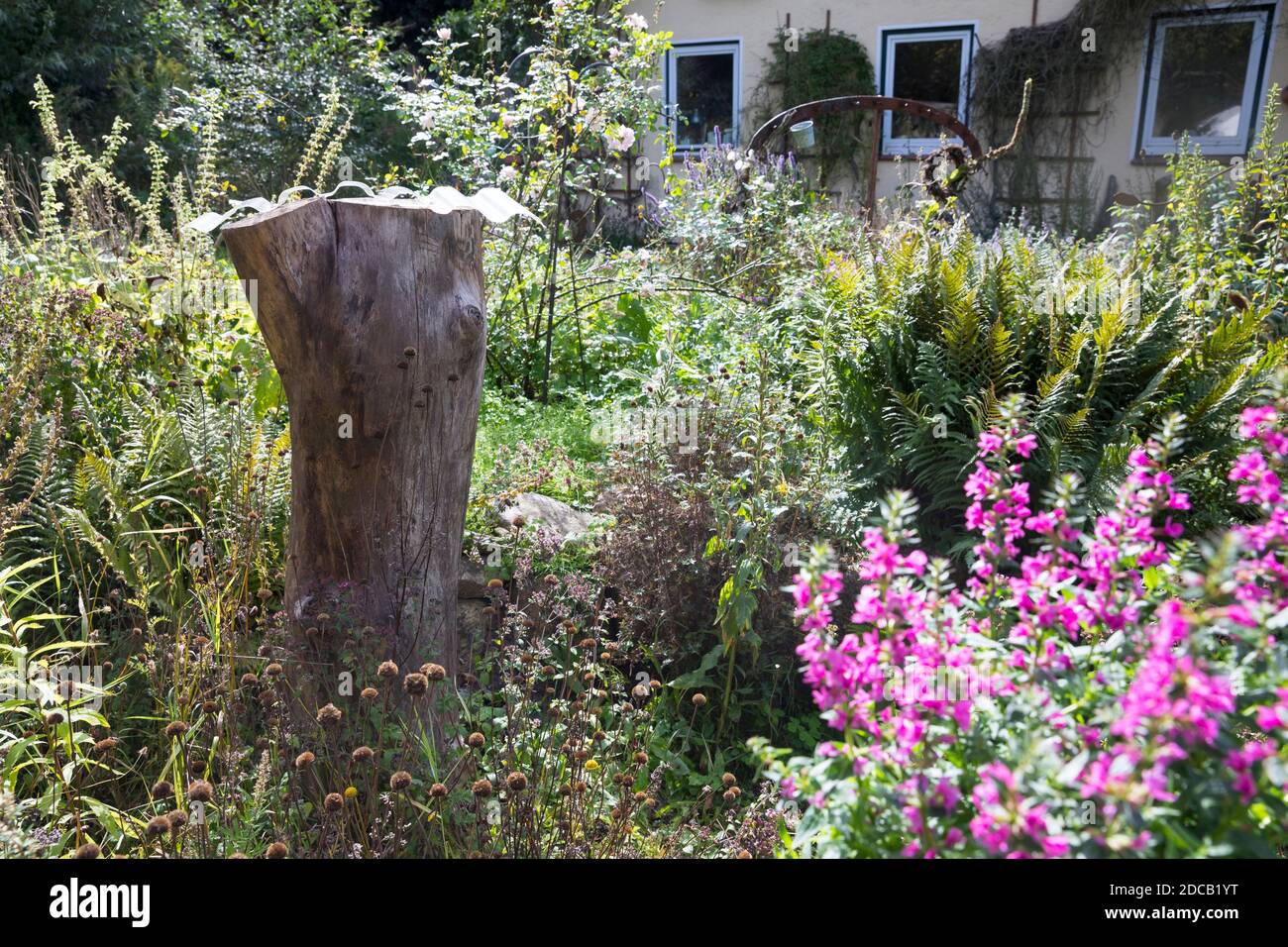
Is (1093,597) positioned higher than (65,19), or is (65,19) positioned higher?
(65,19)

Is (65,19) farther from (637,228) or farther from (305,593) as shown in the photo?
(305,593)

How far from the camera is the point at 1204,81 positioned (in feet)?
39.7

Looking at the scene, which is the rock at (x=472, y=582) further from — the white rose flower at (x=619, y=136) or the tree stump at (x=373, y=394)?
the white rose flower at (x=619, y=136)

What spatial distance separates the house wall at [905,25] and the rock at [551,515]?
29.0ft

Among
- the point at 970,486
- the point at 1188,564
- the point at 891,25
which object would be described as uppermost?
the point at 891,25

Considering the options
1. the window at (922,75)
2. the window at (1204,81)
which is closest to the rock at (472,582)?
the window at (922,75)

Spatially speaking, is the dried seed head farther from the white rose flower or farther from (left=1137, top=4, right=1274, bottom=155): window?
(left=1137, top=4, right=1274, bottom=155): window

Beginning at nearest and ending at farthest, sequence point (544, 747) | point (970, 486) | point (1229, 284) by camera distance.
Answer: point (970, 486) → point (544, 747) → point (1229, 284)

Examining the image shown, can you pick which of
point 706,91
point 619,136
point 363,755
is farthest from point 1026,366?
point 706,91

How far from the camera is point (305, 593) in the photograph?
284cm

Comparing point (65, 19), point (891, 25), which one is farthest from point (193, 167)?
point (891, 25)

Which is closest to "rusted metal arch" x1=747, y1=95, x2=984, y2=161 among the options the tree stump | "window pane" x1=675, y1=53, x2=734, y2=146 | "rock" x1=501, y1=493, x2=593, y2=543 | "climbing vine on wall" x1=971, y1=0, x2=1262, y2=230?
"climbing vine on wall" x1=971, y1=0, x2=1262, y2=230

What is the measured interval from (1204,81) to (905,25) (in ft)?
11.5
